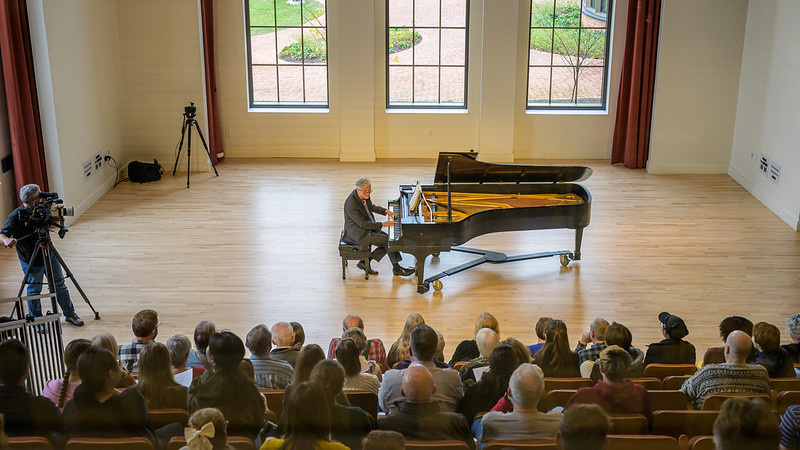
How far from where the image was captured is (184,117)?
12.4 metres

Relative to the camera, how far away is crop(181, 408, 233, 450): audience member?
334cm

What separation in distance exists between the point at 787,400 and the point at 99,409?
355 cm

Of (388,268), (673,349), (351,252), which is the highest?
(673,349)

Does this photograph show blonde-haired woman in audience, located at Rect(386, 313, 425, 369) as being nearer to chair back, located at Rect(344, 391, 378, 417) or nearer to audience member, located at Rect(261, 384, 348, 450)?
chair back, located at Rect(344, 391, 378, 417)

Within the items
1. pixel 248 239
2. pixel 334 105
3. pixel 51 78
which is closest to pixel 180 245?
pixel 248 239

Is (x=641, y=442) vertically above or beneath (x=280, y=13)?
beneath

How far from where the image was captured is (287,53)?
12.9 metres

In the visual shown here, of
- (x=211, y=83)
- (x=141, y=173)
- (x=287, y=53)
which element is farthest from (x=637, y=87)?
(x=141, y=173)

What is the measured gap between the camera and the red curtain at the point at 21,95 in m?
9.01

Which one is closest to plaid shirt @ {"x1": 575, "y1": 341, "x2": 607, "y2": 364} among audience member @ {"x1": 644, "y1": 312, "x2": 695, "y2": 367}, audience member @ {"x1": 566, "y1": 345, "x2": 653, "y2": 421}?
audience member @ {"x1": 644, "y1": 312, "x2": 695, "y2": 367}

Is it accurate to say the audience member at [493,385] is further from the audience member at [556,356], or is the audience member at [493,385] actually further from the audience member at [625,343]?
the audience member at [625,343]

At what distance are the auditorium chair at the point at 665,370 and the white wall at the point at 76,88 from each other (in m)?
7.39

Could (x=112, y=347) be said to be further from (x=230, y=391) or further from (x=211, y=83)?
(x=211, y=83)

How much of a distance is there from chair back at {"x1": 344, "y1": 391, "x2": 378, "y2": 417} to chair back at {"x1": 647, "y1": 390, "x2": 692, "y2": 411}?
1.49 m
